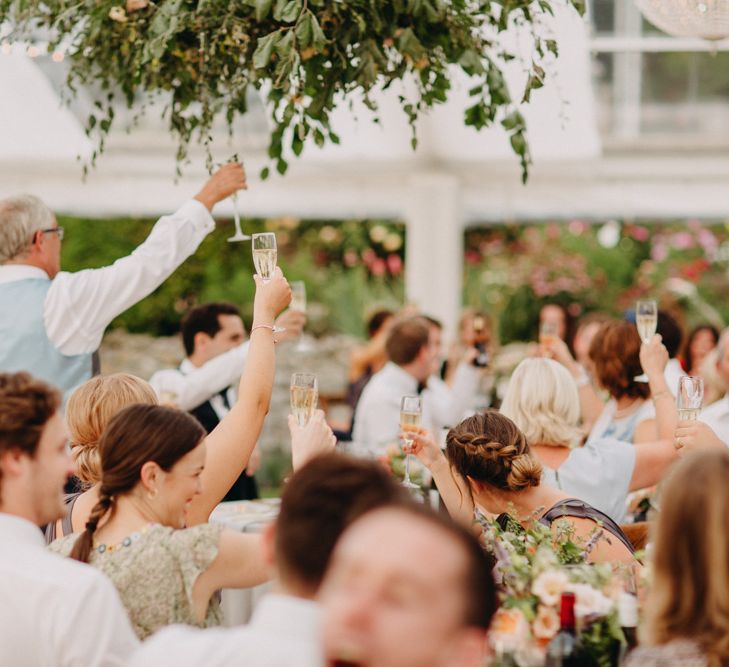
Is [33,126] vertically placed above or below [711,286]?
above

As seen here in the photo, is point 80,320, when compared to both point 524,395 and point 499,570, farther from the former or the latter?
point 499,570

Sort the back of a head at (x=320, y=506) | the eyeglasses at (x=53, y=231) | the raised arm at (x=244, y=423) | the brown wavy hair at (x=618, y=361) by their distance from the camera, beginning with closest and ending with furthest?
the back of a head at (x=320, y=506), the raised arm at (x=244, y=423), the eyeglasses at (x=53, y=231), the brown wavy hair at (x=618, y=361)

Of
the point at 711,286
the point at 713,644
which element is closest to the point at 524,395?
the point at 713,644

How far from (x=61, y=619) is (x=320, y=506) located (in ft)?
1.67

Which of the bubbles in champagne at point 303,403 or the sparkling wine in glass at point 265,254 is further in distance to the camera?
the sparkling wine in glass at point 265,254

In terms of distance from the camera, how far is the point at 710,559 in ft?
6.21

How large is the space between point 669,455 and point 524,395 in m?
0.52

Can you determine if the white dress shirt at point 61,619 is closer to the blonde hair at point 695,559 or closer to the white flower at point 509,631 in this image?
the white flower at point 509,631

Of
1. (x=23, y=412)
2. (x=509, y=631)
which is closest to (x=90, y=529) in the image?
(x=23, y=412)

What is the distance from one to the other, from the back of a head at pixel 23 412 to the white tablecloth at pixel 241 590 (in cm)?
235

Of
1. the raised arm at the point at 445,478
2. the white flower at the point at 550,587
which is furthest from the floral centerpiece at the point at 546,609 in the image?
the raised arm at the point at 445,478

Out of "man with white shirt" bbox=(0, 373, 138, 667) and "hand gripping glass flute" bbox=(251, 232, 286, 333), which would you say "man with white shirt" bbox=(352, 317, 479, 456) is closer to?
"hand gripping glass flute" bbox=(251, 232, 286, 333)

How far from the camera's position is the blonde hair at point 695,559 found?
1.89 meters

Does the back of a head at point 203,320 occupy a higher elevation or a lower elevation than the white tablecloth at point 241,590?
higher
